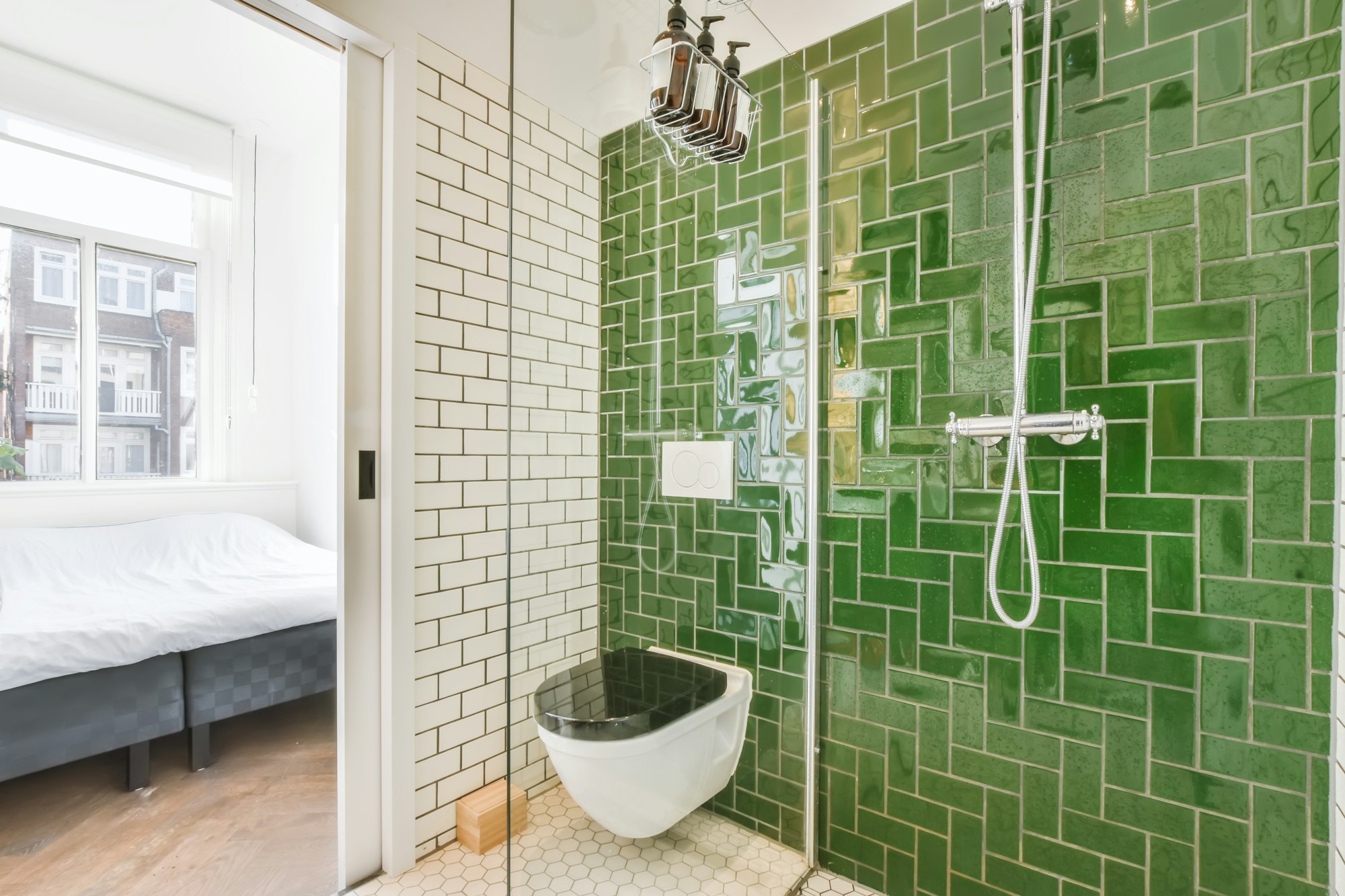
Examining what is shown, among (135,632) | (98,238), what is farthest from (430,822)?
(98,238)

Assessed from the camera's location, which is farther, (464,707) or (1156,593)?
(464,707)

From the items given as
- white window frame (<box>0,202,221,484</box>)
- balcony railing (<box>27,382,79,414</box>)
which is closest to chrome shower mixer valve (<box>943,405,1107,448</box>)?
white window frame (<box>0,202,221,484</box>)

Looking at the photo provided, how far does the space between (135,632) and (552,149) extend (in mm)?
2094

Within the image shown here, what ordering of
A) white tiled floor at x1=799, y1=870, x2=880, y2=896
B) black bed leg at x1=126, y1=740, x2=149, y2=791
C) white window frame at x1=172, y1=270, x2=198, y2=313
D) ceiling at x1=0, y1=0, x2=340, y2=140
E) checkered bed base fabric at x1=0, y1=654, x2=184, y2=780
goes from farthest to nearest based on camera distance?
white window frame at x1=172, y1=270, x2=198, y2=313, ceiling at x1=0, y1=0, x2=340, y2=140, black bed leg at x1=126, y1=740, x2=149, y2=791, checkered bed base fabric at x1=0, y1=654, x2=184, y2=780, white tiled floor at x1=799, y1=870, x2=880, y2=896

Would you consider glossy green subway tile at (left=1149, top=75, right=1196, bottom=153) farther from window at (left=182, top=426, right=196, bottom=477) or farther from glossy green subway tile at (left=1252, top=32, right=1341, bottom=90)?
window at (left=182, top=426, right=196, bottom=477)

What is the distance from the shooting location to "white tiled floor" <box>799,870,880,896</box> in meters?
1.45

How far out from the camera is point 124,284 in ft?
11.1

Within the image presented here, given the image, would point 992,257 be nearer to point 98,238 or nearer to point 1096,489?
point 1096,489

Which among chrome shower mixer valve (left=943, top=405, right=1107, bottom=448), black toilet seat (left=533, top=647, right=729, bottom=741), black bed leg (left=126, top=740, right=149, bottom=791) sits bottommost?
black bed leg (left=126, top=740, right=149, bottom=791)

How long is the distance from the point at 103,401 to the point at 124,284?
26.3 inches

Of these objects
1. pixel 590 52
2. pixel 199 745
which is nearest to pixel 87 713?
pixel 199 745

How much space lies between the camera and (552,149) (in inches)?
45.8

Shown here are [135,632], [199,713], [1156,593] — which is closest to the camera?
[1156,593]

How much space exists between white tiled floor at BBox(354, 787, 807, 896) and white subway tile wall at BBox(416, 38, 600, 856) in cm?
9
